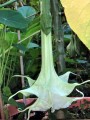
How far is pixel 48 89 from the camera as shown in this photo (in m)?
0.52

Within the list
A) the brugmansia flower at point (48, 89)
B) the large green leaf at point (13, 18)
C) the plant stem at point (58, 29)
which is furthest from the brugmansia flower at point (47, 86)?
the plant stem at point (58, 29)

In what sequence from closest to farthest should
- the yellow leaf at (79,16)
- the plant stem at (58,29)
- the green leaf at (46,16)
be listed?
1. the yellow leaf at (79,16)
2. the green leaf at (46,16)
3. the plant stem at (58,29)

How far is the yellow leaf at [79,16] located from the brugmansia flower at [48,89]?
0.77ft

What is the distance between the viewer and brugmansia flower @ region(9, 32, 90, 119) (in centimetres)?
50

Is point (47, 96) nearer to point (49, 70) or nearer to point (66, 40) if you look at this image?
point (49, 70)

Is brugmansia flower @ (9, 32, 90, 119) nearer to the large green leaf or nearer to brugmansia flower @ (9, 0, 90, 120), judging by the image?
brugmansia flower @ (9, 0, 90, 120)

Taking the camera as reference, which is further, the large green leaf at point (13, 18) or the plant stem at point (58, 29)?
the plant stem at point (58, 29)

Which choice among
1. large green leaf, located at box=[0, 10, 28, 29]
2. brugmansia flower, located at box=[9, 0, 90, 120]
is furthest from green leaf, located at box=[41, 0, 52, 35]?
large green leaf, located at box=[0, 10, 28, 29]

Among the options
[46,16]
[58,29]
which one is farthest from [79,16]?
[58,29]

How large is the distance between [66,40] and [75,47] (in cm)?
41

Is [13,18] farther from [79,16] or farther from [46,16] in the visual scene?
[79,16]

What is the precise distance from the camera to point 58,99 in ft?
1.62

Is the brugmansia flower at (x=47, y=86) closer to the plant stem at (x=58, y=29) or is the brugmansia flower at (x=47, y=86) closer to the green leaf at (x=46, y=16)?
the green leaf at (x=46, y=16)

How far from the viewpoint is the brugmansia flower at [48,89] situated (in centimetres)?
50
